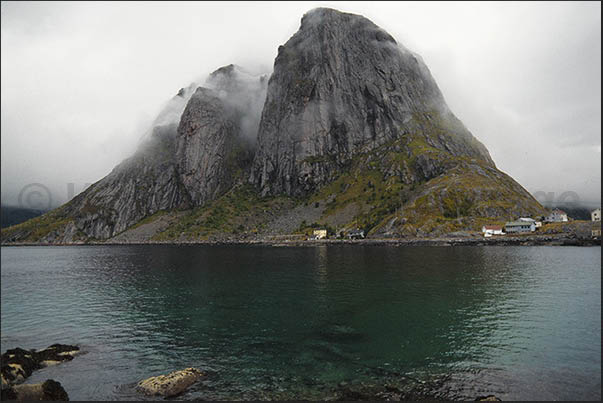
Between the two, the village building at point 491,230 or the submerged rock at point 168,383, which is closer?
the submerged rock at point 168,383

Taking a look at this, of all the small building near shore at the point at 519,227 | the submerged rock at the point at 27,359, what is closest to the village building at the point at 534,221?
the small building near shore at the point at 519,227

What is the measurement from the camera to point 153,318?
46.8 m

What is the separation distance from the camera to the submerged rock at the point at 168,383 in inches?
995

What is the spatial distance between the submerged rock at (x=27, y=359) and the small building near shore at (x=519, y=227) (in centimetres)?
19331

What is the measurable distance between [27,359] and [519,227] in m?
202

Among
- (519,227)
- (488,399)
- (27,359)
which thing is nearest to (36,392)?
(27,359)

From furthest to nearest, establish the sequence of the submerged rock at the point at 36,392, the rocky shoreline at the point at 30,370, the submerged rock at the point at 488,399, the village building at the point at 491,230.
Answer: the village building at the point at 491,230
the rocky shoreline at the point at 30,370
the submerged rock at the point at 36,392
the submerged rock at the point at 488,399

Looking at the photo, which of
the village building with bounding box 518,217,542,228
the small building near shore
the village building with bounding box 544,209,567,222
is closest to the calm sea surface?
the small building near shore

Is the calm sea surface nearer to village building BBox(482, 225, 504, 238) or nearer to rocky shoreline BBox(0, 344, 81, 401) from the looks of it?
rocky shoreline BBox(0, 344, 81, 401)

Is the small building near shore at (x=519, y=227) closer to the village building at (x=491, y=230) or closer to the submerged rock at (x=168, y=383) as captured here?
the village building at (x=491, y=230)

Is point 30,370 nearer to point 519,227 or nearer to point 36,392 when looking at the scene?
point 36,392

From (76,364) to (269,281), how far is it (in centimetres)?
4679

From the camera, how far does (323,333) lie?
38531mm

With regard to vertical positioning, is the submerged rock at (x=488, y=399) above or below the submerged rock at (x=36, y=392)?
below
